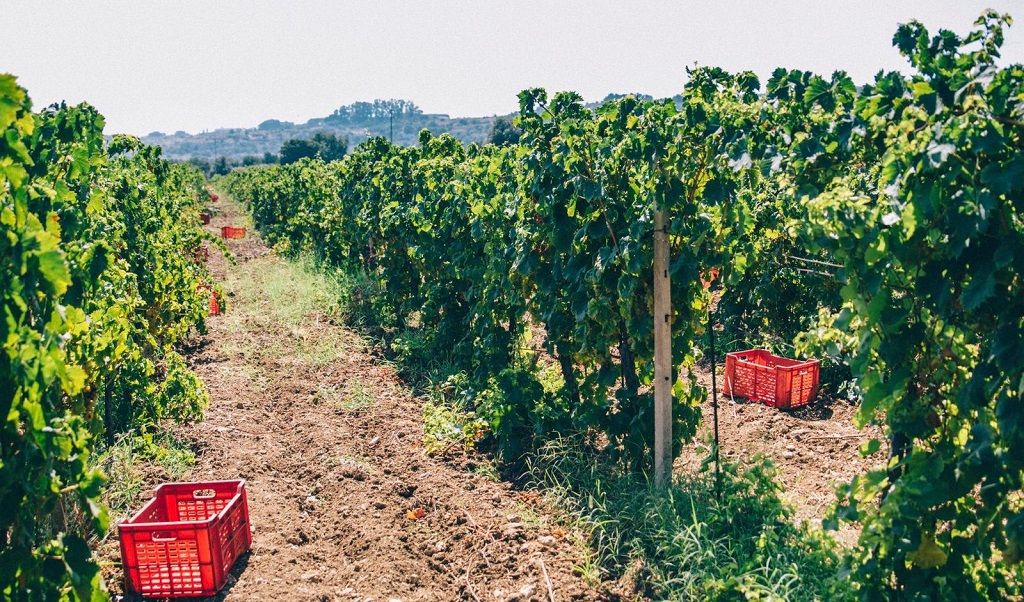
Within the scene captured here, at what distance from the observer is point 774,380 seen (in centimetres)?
726

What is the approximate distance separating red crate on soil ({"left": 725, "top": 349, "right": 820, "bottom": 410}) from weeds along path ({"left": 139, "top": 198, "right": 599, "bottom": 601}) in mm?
3071

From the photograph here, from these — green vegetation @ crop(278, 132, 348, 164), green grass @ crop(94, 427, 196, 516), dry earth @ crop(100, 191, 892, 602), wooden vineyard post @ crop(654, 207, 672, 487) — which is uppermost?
green vegetation @ crop(278, 132, 348, 164)

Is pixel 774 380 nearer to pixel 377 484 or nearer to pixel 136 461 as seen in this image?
pixel 377 484

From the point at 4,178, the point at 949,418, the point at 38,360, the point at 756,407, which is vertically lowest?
the point at 756,407

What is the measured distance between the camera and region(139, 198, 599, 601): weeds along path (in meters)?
4.41

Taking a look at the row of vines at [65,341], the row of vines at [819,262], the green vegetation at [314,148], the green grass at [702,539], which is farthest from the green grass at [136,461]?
the green vegetation at [314,148]

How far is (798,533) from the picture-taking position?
13.5 feet

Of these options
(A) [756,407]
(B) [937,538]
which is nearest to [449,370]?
(A) [756,407]

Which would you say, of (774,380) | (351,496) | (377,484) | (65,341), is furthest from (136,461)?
(774,380)

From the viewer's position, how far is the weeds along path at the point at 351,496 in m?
4.41

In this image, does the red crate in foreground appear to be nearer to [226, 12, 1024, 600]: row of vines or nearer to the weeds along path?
the weeds along path

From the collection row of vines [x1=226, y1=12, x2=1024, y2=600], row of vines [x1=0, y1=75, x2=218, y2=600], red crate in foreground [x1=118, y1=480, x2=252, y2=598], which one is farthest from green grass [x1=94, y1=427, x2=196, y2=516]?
row of vines [x1=226, y1=12, x2=1024, y2=600]

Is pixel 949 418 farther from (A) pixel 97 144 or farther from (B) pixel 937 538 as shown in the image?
(A) pixel 97 144

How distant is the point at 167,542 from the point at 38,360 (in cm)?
198
